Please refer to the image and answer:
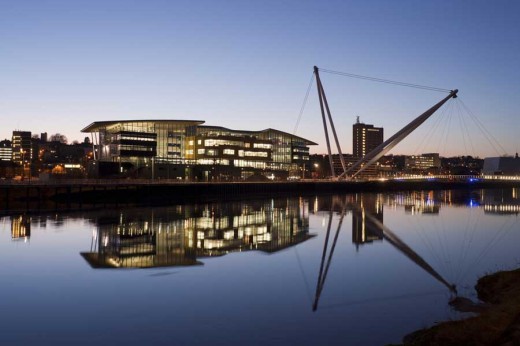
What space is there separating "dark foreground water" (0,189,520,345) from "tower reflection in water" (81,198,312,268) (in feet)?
0.32

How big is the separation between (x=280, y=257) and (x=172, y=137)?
3154 inches

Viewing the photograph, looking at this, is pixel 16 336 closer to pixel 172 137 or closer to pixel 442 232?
pixel 442 232

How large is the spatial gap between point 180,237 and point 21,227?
12.5 meters

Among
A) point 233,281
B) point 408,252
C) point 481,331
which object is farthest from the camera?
point 408,252

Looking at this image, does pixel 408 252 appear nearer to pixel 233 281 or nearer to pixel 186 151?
pixel 233 281

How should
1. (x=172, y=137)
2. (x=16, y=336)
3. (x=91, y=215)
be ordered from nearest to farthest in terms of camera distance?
(x=16, y=336) < (x=91, y=215) < (x=172, y=137)

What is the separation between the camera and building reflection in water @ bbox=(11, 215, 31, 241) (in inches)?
1064

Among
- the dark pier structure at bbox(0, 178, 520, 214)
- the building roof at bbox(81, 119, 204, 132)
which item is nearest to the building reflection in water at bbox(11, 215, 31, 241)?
the dark pier structure at bbox(0, 178, 520, 214)

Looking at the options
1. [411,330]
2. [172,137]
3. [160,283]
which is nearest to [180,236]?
[160,283]

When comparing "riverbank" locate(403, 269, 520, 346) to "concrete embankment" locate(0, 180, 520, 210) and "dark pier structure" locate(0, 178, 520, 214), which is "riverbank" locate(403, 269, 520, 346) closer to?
"dark pier structure" locate(0, 178, 520, 214)

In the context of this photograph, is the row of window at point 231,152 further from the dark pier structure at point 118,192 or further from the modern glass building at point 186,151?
the dark pier structure at point 118,192

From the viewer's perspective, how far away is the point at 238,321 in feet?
36.7

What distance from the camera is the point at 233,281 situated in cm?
1567

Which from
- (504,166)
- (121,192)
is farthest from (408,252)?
(504,166)
